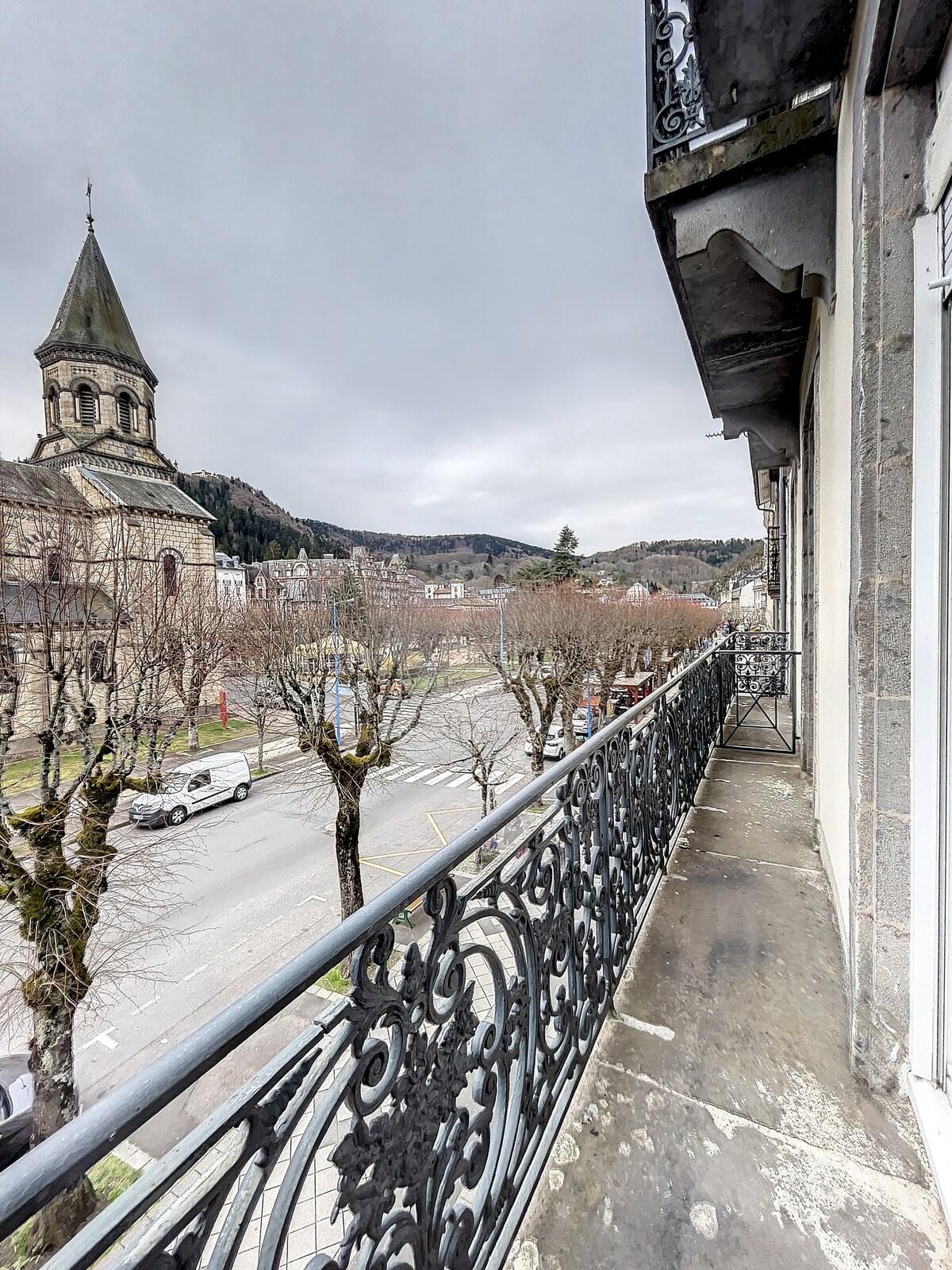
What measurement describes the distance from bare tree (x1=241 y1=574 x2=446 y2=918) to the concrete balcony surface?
822 centimetres

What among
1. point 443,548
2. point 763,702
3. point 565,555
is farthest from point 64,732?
point 443,548

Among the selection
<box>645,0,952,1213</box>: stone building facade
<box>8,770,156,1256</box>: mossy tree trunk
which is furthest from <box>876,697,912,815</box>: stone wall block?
<box>8,770,156,1256</box>: mossy tree trunk

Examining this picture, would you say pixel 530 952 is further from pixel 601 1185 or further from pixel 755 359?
pixel 755 359

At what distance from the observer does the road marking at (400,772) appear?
1956 cm

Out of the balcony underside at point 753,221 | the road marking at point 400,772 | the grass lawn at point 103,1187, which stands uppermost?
the balcony underside at point 753,221

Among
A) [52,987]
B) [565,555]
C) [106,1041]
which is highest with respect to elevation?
[565,555]

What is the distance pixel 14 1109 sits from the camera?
638cm

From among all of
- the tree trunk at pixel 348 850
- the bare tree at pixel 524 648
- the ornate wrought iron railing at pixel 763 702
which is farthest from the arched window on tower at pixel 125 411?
the ornate wrought iron railing at pixel 763 702

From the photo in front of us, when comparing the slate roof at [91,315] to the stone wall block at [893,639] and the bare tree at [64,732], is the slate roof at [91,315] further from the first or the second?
the stone wall block at [893,639]

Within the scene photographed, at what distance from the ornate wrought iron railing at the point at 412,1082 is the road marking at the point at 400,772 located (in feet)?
58.8

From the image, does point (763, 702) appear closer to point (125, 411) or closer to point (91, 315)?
point (125, 411)

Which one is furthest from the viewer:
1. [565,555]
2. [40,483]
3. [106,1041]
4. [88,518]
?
[565,555]

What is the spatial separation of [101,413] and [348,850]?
1149 inches

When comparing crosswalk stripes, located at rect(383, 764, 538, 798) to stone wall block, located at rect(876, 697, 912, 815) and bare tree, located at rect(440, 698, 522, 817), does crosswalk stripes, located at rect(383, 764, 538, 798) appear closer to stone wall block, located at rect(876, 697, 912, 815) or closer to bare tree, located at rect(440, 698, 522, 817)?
bare tree, located at rect(440, 698, 522, 817)
